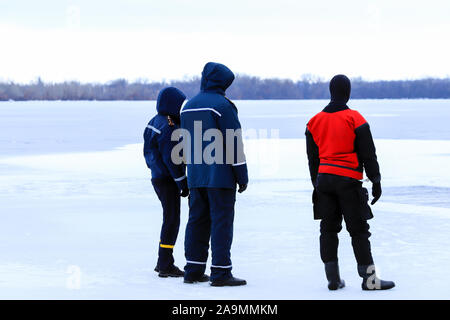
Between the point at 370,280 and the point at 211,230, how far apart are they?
4.10 feet

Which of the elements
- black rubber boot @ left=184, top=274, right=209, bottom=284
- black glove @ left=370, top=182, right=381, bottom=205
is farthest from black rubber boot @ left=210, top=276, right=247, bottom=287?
black glove @ left=370, top=182, right=381, bottom=205

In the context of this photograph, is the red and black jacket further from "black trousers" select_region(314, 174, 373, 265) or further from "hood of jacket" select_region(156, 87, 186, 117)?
"hood of jacket" select_region(156, 87, 186, 117)

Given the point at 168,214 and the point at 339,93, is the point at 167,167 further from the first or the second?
the point at 339,93

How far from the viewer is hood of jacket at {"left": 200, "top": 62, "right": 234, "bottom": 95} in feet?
19.6

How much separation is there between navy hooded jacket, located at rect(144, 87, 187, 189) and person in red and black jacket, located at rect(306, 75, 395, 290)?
107 cm

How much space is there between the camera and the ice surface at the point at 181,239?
5934 mm

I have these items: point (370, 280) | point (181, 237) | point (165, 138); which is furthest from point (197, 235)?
point (181, 237)

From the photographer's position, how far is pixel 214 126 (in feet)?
19.5

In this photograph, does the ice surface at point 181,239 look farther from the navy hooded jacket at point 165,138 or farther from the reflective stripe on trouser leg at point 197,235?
the navy hooded jacket at point 165,138

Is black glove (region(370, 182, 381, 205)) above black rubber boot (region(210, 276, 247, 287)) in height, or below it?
above

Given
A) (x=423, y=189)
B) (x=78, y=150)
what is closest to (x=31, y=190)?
(x=423, y=189)

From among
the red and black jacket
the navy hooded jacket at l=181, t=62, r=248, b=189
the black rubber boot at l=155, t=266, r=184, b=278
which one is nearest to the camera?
the red and black jacket

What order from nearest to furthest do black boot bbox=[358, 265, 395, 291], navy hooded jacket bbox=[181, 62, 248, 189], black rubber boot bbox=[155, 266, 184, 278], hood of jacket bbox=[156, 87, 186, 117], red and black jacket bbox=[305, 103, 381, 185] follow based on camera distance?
red and black jacket bbox=[305, 103, 381, 185]
black boot bbox=[358, 265, 395, 291]
navy hooded jacket bbox=[181, 62, 248, 189]
hood of jacket bbox=[156, 87, 186, 117]
black rubber boot bbox=[155, 266, 184, 278]

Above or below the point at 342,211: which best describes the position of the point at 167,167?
above
